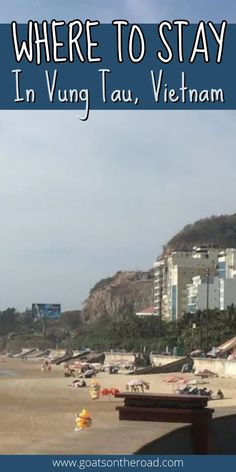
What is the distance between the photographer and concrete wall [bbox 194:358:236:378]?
3916 centimetres

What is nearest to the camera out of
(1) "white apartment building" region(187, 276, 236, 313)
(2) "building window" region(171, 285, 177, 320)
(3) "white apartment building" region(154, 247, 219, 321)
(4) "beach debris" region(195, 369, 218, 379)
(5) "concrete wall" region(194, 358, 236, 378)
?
(4) "beach debris" region(195, 369, 218, 379)

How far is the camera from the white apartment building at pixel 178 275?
10156 centimetres

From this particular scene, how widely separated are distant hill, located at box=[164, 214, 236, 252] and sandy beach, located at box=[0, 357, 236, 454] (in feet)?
349

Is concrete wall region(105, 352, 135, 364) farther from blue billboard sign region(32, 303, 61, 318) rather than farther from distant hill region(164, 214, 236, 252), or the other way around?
distant hill region(164, 214, 236, 252)

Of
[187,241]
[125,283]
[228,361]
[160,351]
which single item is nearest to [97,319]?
[125,283]

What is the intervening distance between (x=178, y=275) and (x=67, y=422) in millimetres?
86866

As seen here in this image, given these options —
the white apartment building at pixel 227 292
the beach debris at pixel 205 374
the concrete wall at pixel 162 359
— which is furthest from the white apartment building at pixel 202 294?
the beach debris at pixel 205 374

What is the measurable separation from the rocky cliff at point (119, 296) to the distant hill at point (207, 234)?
10740mm

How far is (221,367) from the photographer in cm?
4006

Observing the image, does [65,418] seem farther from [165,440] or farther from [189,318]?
[189,318]

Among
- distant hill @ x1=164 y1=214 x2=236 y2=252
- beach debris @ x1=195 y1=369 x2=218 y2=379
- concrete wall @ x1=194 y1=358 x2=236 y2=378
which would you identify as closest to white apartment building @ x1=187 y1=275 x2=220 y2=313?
concrete wall @ x1=194 y1=358 x2=236 y2=378

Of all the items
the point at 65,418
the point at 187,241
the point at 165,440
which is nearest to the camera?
the point at 165,440
